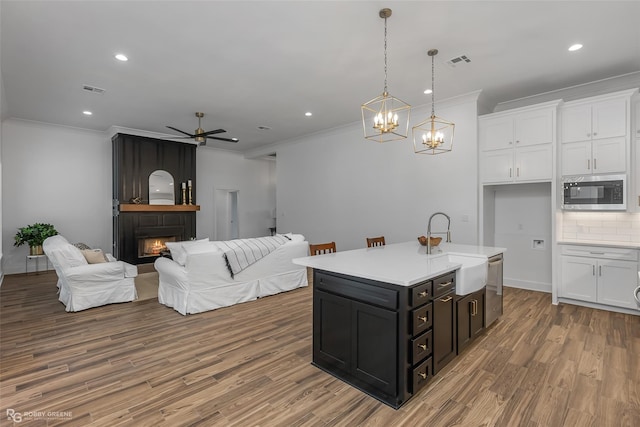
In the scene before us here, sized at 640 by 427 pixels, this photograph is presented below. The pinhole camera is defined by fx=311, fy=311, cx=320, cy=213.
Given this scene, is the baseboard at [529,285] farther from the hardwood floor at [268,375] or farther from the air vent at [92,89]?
the air vent at [92,89]

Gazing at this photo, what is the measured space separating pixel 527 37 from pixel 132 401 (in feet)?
16.3

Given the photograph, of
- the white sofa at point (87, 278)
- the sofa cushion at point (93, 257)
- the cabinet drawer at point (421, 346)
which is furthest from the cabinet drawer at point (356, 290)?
the sofa cushion at point (93, 257)

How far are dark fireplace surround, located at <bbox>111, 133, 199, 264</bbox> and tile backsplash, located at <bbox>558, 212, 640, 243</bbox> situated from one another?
7.69 metres

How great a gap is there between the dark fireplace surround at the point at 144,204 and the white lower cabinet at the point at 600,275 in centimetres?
758

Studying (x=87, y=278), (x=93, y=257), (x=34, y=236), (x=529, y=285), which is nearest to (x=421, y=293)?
(x=529, y=285)

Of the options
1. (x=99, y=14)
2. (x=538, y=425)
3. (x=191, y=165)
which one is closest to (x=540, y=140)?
(x=538, y=425)

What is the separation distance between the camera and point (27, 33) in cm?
321

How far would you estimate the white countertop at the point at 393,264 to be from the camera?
2.12 metres

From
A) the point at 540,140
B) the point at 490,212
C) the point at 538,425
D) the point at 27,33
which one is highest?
the point at 27,33

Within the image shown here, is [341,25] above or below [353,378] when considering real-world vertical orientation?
above

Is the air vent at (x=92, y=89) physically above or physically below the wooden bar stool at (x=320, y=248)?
above

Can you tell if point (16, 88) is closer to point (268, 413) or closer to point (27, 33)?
point (27, 33)

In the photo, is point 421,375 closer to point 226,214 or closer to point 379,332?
point 379,332

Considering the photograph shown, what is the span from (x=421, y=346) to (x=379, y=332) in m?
0.33
